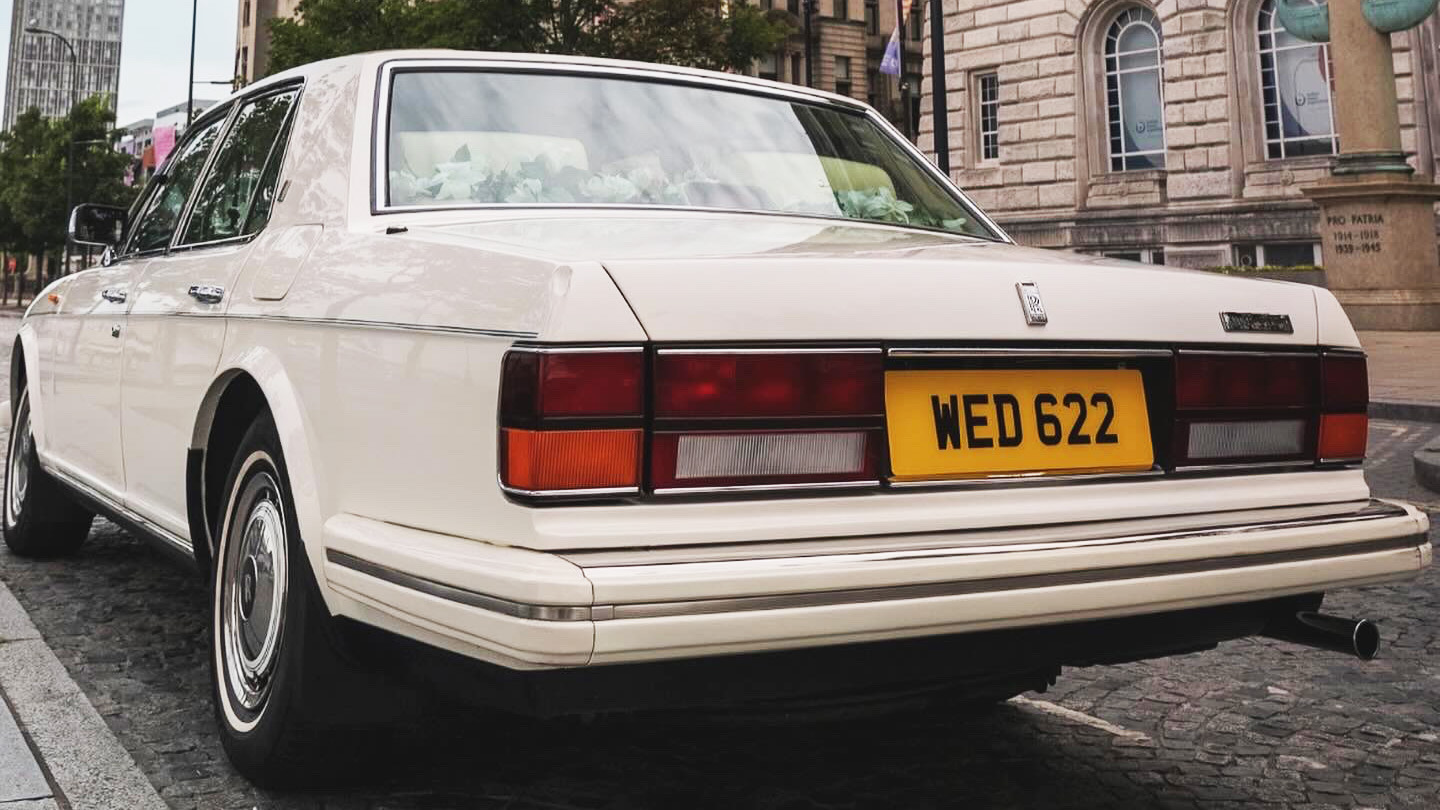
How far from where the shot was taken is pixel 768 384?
207cm

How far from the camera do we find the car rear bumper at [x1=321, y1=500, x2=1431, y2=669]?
1.87m

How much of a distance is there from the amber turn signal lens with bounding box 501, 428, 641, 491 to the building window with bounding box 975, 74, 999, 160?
3021 cm

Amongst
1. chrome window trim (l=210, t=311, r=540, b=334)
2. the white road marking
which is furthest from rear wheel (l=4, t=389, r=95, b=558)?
the white road marking

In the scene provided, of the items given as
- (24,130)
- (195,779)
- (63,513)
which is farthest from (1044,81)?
(24,130)

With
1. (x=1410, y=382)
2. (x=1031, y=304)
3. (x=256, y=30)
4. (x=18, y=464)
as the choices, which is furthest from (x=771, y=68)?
(x=1031, y=304)

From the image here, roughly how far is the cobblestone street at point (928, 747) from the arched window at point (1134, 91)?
26067mm

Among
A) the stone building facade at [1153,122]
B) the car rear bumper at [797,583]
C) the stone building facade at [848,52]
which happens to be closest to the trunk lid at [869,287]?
the car rear bumper at [797,583]

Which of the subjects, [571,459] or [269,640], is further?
[269,640]

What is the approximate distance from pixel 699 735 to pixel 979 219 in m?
1.54

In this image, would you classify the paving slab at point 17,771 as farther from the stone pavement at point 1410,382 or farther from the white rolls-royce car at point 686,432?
the stone pavement at point 1410,382

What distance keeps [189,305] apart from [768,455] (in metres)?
1.92

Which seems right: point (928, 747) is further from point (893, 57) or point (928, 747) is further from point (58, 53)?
point (58, 53)

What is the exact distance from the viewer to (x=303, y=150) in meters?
3.14

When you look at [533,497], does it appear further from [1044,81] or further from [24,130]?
[24,130]
